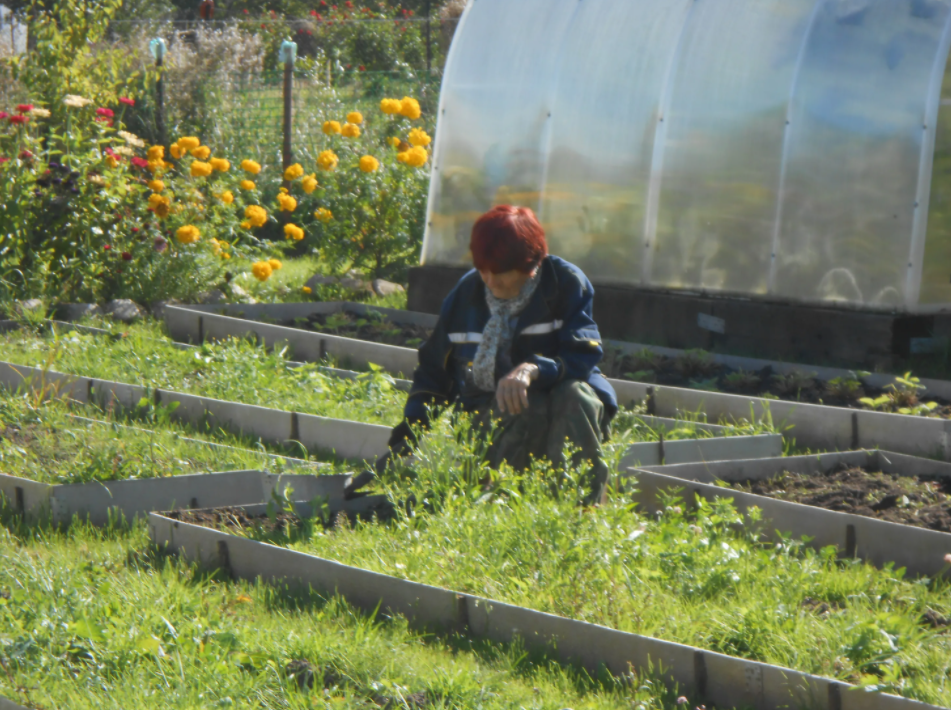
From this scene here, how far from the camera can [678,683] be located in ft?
9.74

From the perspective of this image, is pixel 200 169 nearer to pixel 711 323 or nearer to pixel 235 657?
pixel 711 323

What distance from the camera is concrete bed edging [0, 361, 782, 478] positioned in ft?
16.1

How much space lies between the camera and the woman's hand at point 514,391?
4.03 metres

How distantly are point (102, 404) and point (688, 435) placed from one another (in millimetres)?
3150

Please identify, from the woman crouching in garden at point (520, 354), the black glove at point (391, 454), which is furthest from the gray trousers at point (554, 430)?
the black glove at point (391, 454)

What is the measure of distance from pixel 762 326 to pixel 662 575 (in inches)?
162

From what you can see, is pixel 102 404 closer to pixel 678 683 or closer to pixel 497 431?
pixel 497 431

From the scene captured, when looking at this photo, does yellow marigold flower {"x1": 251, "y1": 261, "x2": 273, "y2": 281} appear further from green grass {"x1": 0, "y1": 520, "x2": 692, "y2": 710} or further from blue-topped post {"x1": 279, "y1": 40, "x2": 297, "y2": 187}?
green grass {"x1": 0, "y1": 520, "x2": 692, "y2": 710}

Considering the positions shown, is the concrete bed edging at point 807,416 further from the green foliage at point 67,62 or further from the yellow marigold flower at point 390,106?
the green foliage at point 67,62

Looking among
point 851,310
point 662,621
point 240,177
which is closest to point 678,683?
point 662,621

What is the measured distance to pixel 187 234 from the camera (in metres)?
8.71

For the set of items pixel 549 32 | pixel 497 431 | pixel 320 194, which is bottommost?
pixel 497 431

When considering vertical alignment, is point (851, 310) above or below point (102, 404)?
above

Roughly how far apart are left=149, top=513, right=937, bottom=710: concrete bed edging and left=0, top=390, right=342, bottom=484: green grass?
604 mm
